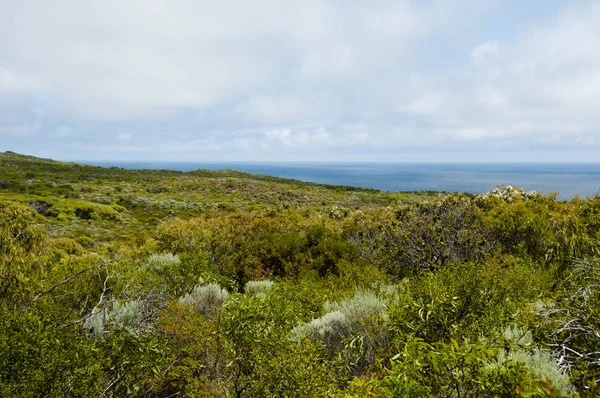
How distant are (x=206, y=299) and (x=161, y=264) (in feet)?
9.11

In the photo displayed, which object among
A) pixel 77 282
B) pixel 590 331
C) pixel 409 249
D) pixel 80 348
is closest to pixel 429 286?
pixel 590 331

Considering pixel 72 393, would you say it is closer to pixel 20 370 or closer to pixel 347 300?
pixel 20 370

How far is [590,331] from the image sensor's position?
172 inches

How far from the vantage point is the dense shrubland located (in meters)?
3.54

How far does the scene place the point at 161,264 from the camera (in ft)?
31.7

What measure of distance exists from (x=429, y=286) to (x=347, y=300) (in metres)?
1.86

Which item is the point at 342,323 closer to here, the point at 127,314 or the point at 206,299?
the point at 206,299

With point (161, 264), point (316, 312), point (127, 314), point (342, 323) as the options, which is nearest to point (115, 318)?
point (127, 314)

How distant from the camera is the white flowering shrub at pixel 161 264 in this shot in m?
9.35

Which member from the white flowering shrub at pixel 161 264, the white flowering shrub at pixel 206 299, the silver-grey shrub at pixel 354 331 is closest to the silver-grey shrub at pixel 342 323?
the silver-grey shrub at pixel 354 331

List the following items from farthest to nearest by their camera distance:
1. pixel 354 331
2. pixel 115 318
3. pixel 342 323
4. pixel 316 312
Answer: pixel 316 312 < pixel 115 318 < pixel 342 323 < pixel 354 331

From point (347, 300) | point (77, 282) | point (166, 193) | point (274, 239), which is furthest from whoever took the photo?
point (166, 193)

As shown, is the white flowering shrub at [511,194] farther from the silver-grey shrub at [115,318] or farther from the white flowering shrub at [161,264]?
the silver-grey shrub at [115,318]

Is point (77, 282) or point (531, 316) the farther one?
point (77, 282)
